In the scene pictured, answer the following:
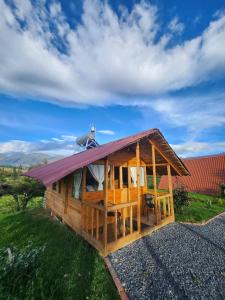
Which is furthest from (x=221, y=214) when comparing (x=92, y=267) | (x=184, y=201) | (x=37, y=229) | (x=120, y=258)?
(x=37, y=229)

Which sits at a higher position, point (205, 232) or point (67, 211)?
point (67, 211)

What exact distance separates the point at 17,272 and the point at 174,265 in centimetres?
388

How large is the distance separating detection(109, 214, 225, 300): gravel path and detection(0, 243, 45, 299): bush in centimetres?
207

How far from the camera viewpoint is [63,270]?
13.8 feet

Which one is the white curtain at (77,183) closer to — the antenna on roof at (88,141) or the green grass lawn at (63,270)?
the green grass lawn at (63,270)

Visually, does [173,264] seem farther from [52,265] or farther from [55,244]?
[55,244]

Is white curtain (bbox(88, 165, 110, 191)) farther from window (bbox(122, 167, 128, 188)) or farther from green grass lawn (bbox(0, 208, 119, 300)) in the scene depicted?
green grass lawn (bbox(0, 208, 119, 300))

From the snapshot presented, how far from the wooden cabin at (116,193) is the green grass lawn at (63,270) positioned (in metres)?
0.45

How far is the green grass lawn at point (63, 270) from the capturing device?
3363mm

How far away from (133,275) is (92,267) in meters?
1.11

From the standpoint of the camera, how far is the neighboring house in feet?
55.4

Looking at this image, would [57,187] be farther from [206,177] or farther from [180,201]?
[206,177]

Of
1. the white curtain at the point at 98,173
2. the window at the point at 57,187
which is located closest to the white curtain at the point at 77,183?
the white curtain at the point at 98,173

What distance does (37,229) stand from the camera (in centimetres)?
759
